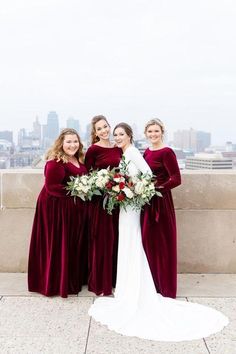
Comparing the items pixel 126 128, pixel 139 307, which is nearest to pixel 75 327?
pixel 139 307

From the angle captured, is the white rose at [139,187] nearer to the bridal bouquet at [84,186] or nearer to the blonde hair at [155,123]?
the bridal bouquet at [84,186]

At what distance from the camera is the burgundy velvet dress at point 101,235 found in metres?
4.86

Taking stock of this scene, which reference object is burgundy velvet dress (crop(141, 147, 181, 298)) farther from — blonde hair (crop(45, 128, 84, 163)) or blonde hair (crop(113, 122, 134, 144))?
blonde hair (crop(45, 128, 84, 163))

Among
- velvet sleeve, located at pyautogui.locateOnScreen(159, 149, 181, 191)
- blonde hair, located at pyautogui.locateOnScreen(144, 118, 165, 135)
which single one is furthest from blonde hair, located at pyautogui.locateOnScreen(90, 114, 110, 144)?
velvet sleeve, located at pyautogui.locateOnScreen(159, 149, 181, 191)

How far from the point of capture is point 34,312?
4.39m

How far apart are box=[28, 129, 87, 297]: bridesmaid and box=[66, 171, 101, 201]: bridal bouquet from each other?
20cm

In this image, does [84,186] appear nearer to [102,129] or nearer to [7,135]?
[102,129]

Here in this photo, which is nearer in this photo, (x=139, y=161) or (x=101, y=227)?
(x=139, y=161)

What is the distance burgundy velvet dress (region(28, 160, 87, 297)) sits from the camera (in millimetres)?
4746

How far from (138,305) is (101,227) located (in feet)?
3.16

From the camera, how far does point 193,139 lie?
748 cm

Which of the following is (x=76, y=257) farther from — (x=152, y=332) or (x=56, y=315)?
(x=152, y=332)

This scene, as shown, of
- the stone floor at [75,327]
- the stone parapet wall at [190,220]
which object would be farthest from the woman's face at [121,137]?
the stone floor at [75,327]

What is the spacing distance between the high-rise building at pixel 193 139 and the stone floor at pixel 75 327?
233 centimetres
